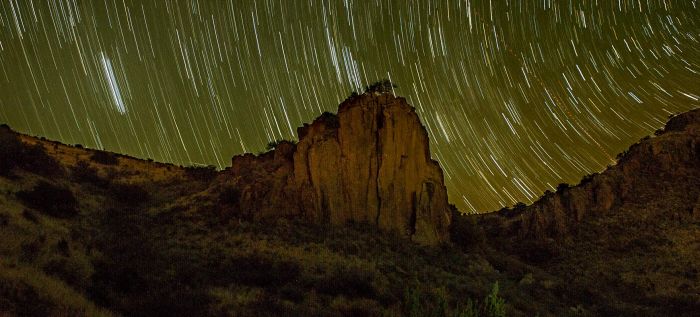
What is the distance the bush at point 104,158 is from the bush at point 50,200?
24585 millimetres

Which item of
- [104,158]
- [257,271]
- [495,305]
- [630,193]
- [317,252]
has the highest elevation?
[104,158]

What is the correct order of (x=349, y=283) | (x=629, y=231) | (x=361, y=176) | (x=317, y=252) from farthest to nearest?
(x=629, y=231), (x=361, y=176), (x=317, y=252), (x=349, y=283)

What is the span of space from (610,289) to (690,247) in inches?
460

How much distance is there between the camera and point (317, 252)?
25.2 meters

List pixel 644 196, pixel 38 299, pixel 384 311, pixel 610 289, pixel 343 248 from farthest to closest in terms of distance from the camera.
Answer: pixel 644 196
pixel 610 289
pixel 343 248
pixel 384 311
pixel 38 299

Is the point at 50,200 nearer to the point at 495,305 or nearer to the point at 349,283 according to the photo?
the point at 349,283

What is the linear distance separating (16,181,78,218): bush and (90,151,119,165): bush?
24585 millimetres

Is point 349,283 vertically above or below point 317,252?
below

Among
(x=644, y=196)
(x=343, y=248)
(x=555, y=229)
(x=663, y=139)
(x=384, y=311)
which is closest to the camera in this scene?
(x=384, y=311)

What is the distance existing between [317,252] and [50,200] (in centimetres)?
1482

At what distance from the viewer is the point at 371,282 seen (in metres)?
20.3

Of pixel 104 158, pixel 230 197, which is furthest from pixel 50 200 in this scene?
pixel 104 158

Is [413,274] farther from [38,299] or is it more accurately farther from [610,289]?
[38,299]

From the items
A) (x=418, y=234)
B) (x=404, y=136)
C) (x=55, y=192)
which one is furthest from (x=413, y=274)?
(x=55, y=192)
